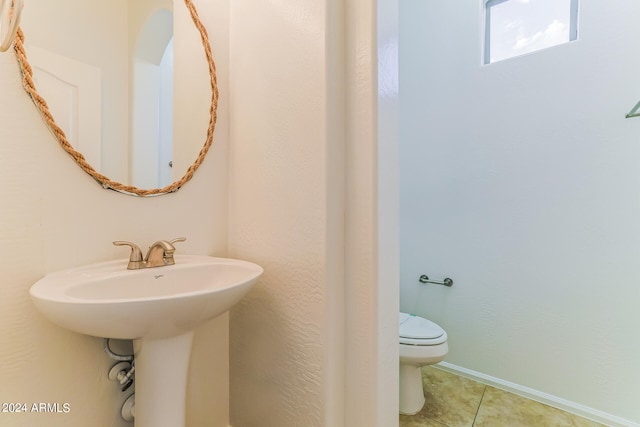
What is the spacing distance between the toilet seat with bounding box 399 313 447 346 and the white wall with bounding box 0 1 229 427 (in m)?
1.21

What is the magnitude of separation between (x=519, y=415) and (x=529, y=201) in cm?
112

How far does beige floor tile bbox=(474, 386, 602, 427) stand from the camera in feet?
4.34

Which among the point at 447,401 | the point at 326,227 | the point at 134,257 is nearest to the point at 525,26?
the point at 326,227

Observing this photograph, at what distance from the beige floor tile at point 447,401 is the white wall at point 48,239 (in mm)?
1354

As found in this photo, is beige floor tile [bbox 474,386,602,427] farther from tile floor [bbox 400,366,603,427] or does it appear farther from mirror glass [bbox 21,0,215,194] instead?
mirror glass [bbox 21,0,215,194]

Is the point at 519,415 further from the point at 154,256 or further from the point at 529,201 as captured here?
the point at 154,256

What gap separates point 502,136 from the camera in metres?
1.59

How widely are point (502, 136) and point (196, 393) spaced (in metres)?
2.00

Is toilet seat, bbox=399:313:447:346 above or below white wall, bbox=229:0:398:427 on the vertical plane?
below

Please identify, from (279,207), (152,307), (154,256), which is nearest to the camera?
(152,307)

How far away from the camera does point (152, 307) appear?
55 cm

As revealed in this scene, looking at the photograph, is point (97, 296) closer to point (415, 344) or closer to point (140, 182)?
point (140, 182)

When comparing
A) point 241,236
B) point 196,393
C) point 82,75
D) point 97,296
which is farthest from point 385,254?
point 82,75

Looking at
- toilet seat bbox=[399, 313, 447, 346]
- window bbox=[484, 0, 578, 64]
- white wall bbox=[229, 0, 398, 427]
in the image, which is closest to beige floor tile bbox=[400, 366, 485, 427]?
toilet seat bbox=[399, 313, 447, 346]
